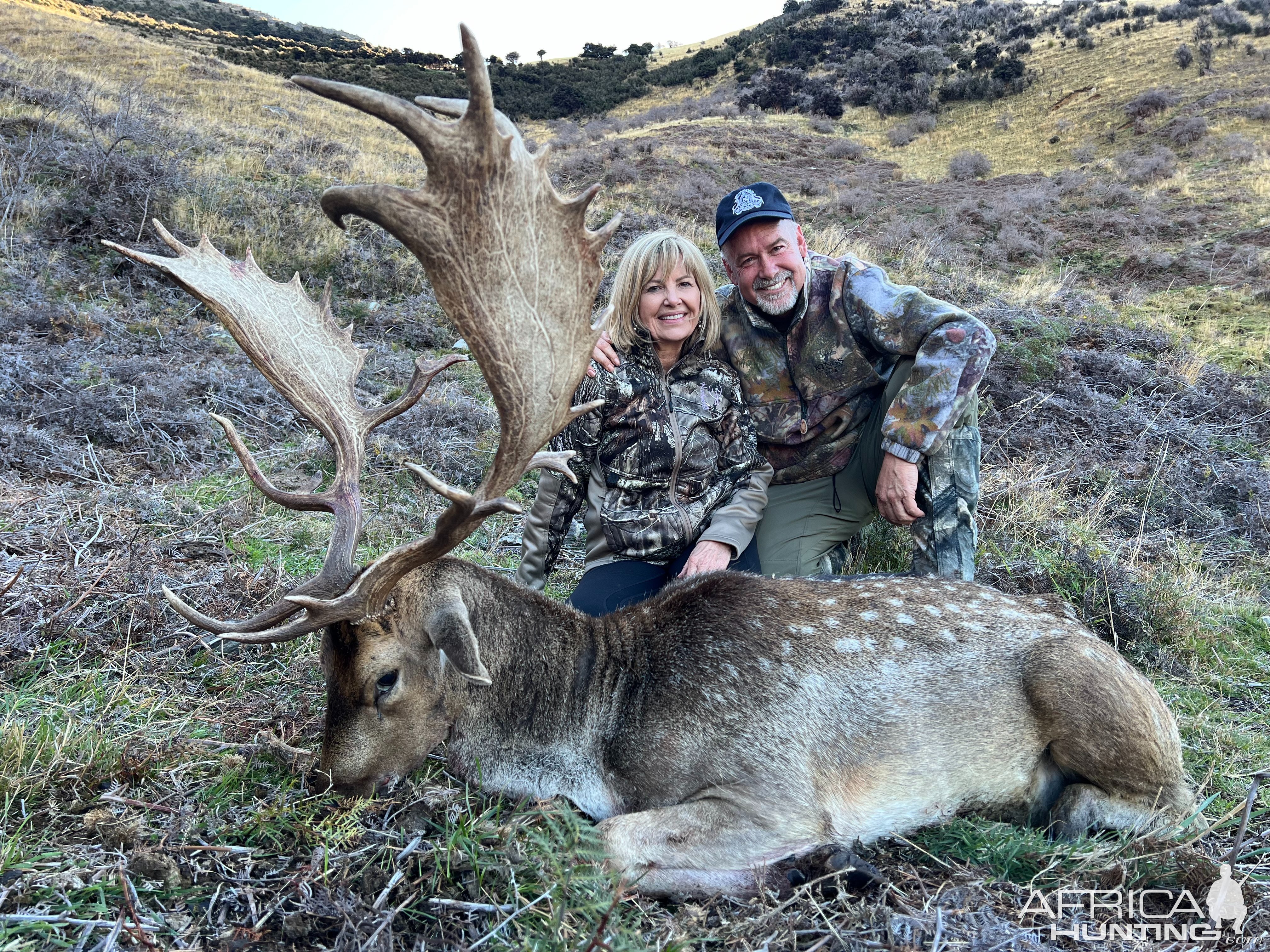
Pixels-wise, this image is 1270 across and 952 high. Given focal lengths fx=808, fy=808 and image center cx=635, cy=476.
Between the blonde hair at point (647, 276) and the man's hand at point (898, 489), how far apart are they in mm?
1446

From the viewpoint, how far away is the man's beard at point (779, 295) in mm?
5305

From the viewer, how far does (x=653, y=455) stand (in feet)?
16.3

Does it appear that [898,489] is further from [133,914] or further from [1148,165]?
[1148,165]

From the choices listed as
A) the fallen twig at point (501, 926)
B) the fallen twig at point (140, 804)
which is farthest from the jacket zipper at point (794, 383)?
the fallen twig at point (140, 804)

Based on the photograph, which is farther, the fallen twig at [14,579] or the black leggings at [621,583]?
the black leggings at [621,583]

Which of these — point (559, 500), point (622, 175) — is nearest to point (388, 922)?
point (559, 500)

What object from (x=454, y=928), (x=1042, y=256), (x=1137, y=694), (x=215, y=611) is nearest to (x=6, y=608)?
(x=215, y=611)

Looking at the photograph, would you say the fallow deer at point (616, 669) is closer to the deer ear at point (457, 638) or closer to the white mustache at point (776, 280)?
the deer ear at point (457, 638)

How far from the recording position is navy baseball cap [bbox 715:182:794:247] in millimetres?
5176

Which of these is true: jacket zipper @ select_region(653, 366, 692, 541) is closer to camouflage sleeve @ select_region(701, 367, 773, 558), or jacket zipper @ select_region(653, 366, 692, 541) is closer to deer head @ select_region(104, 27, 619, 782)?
camouflage sleeve @ select_region(701, 367, 773, 558)

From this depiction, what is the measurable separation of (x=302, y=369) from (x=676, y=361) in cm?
235

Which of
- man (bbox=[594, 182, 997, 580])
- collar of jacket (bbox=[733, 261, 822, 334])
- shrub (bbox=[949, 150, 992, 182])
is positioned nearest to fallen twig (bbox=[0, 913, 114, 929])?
man (bbox=[594, 182, 997, 580])

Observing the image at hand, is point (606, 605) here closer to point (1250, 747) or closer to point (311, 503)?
point (311, 503)

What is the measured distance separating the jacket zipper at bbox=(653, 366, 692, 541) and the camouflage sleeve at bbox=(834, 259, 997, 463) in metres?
1.31
